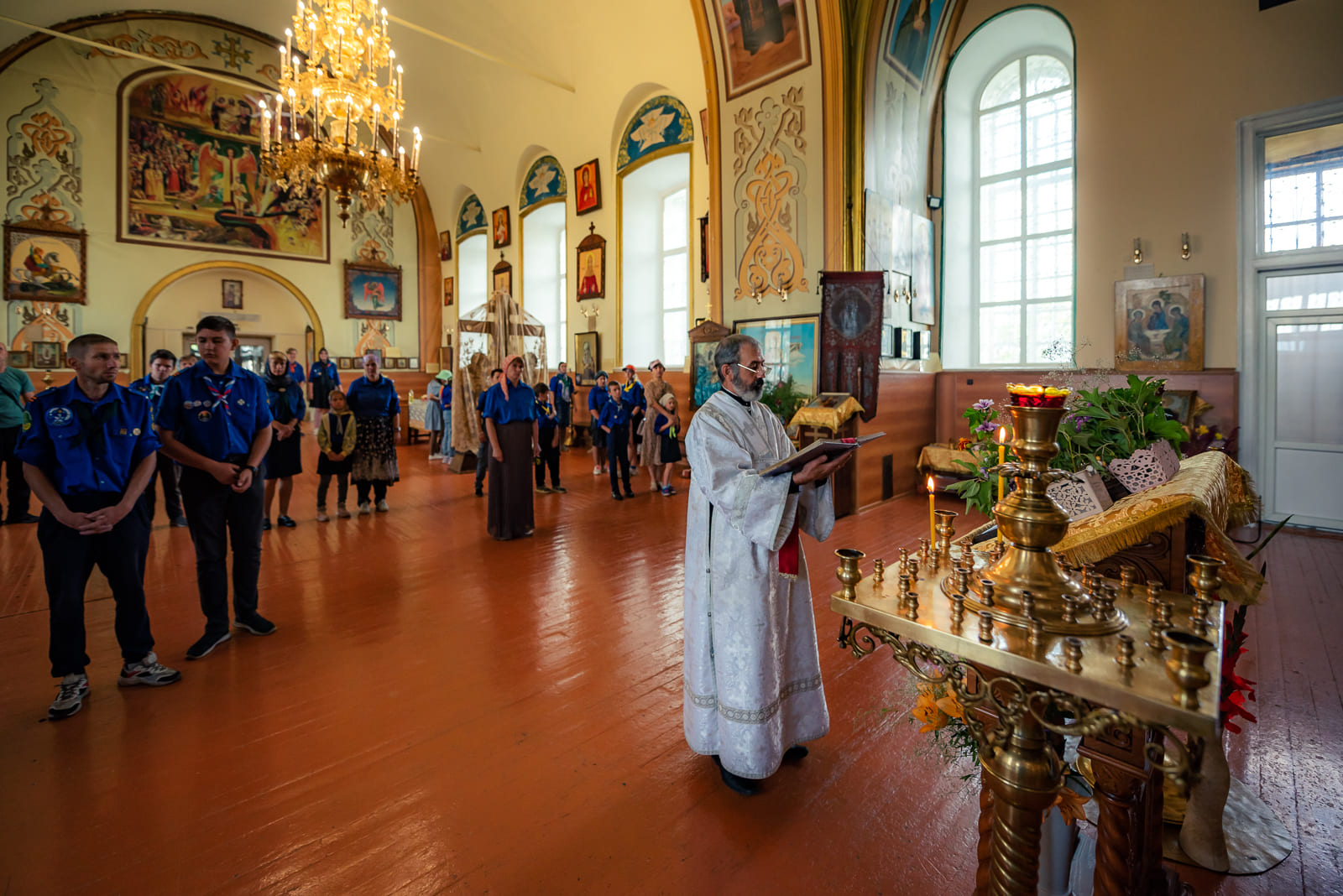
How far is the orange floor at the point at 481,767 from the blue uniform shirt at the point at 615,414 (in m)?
3.82

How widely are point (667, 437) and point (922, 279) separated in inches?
155

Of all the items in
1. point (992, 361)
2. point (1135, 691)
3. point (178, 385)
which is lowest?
point (1135, 691)

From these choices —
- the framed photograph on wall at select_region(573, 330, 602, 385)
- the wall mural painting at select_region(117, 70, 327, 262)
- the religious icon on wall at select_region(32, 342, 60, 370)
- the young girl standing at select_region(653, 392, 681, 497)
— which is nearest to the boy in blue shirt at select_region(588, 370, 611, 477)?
the young girl standing at select_region(653, 392, 681, 497)

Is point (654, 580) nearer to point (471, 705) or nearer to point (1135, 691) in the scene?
point (471, 705)

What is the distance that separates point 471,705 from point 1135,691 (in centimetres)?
259

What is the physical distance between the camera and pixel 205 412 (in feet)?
11.0

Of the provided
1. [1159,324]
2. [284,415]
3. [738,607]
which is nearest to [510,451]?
[284,415]

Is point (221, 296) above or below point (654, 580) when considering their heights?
above

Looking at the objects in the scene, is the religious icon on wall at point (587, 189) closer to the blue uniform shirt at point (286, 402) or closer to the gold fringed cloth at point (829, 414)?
the gold fringed cloth at point (829, 414)

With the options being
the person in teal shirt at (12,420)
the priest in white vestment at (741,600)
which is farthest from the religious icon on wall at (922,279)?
the person in teal shirt at (12,420)

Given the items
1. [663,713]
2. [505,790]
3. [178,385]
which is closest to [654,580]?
[663,713]

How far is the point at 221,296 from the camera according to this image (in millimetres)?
16000

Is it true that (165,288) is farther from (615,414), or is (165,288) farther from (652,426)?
(652,426)

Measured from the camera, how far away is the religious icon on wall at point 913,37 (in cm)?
748
